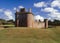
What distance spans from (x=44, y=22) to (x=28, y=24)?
9.51 m

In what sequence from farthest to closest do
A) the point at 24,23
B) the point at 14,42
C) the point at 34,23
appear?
the point at 34,23 → the point at 24,23 → the point at 14,42

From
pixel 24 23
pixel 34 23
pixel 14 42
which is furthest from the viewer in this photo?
pixel 34 23

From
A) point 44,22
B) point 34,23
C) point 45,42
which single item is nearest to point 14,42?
point 45,42

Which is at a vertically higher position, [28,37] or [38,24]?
[38,24]

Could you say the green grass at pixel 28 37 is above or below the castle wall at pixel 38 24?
below

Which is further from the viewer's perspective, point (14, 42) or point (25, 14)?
point (25, 14)

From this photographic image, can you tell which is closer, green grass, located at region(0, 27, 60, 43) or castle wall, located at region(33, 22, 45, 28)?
green grass, located at region(0, 27, 60, 43)

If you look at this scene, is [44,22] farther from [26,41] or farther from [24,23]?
[26,41]

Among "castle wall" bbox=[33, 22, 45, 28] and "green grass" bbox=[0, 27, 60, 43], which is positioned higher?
"castle wall" bbox=[33, 22, 45, 28]

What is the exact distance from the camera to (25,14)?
5216 centimetres

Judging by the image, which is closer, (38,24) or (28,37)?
(28,37)

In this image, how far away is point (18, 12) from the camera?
52.7 m

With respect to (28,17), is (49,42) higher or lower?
lower

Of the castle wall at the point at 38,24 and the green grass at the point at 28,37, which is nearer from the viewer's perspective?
the green grass at the point at 28,37
